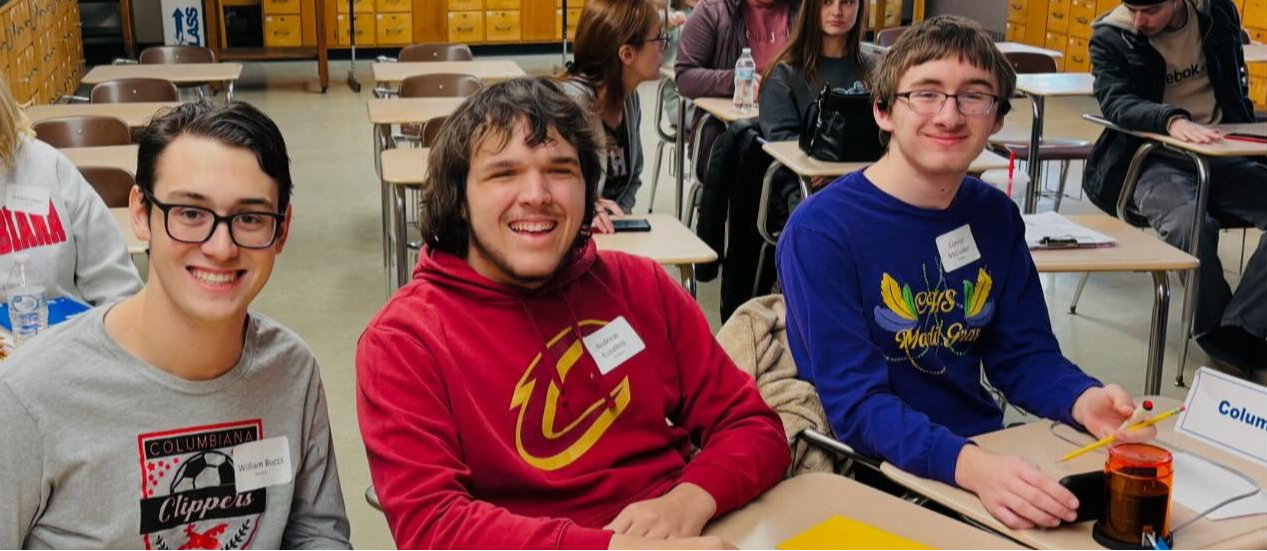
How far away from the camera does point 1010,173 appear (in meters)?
3.81

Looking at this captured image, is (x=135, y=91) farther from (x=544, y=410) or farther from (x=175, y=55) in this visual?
(x=544, y=410)

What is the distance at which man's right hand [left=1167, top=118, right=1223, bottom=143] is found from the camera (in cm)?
431

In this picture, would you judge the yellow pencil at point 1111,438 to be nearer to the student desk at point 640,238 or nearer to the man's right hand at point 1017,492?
the man's right hand at point 1017,492

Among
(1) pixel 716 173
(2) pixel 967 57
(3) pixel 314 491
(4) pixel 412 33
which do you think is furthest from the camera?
(4) pixel 412 33

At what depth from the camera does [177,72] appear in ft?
20.9

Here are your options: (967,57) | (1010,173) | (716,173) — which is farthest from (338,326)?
(967,57)

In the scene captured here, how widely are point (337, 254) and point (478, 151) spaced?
3.94 metres

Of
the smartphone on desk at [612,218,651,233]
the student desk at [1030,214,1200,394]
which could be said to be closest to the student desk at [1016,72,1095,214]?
the student desk at [1030,214,1200,394]

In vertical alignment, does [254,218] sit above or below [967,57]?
below

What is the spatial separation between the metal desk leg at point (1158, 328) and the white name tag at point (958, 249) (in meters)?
1.42

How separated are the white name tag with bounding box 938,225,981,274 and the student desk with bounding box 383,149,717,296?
1052 mm

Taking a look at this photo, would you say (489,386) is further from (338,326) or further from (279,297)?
(279,297)

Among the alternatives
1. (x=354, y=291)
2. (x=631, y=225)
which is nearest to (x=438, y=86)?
(x=354, y=291)

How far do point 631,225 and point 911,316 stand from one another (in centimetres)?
144
